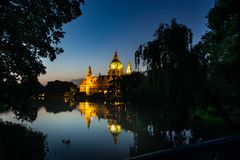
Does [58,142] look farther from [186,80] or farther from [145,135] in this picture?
[186,80]

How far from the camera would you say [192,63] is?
13547mm

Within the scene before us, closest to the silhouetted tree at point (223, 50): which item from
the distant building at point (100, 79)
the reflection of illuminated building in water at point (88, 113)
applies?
the reflection of illuminated building in water at point (88, 113)

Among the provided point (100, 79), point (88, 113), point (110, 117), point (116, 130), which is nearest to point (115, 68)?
point (100, 79)

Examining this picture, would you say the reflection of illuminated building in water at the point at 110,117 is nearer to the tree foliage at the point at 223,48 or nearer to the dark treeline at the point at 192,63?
the dark treeline at the point at 192,63

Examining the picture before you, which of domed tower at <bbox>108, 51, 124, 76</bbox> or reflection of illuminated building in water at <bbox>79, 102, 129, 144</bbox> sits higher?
domed tower at <bbox>108, 51, 124, 76</bbox>

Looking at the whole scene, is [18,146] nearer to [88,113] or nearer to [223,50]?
[223,50]

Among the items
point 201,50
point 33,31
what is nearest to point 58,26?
point 33,31

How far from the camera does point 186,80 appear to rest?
1330 cm

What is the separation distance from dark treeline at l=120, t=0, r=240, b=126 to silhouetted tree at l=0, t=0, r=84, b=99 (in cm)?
630

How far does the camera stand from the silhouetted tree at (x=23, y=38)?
10273mm

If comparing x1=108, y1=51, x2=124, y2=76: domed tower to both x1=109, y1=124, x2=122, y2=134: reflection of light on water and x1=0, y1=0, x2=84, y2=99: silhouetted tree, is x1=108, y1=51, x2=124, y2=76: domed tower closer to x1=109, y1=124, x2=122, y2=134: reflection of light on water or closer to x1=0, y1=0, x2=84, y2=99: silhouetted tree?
x1=109, y1=124, x2=122, y2=134: reflection of light on water

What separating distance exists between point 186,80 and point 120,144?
27.5 feet

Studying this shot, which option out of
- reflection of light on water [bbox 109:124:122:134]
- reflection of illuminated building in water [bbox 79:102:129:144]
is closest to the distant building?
reflection of illuminated building in water [bbox 79:102:129:144]

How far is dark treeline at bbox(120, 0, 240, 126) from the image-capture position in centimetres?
1341
